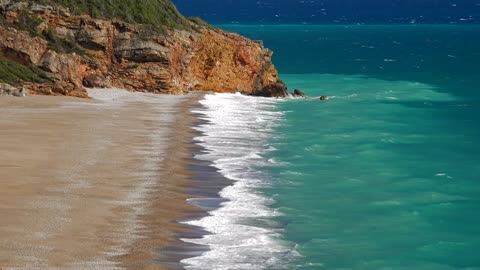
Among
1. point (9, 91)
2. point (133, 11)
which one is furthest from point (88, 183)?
point (133, 11)

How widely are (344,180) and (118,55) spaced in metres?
24.8

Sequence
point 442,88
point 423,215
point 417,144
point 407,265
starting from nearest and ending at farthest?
point 407,265 < point 423,215 < point 417,144 < point 442,88

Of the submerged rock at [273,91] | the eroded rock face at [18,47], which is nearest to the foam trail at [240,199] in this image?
the submerged rock at [273,91]

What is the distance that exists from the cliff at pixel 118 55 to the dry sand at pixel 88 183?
15.5ft

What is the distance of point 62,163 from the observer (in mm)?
30250

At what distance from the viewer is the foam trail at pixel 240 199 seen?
21516mm

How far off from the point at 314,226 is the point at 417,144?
56.3 feet

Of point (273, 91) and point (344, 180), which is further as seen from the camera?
point (273, 91)

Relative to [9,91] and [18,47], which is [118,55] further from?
[9,91]

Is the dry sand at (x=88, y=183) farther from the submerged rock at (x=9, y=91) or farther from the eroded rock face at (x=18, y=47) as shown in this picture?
the eroded rock face at (x=18, y=47)

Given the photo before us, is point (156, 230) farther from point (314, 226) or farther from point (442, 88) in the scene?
point (442, 88)

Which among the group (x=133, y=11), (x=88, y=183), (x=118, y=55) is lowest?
(x=88, y=183)

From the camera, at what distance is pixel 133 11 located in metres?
57.8

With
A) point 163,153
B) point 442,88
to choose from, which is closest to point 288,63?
point 442,88
